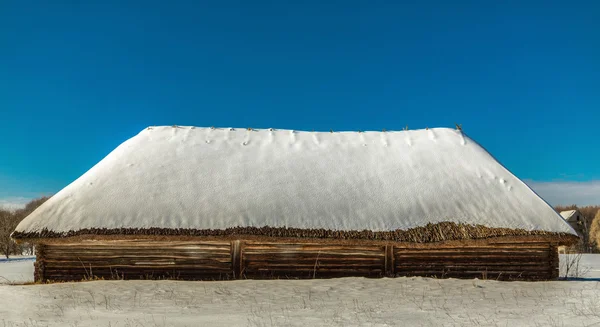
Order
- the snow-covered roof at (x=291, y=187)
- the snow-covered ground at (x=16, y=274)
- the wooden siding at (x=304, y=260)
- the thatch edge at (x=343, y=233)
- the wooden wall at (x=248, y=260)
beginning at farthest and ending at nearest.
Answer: the snow-covered ground at (x=16, y=274), the wooden siding at (x=304, y=260), the wooden wall at (x=248, y=260), the snow-covered roof at (x=291, y=187), the thatch edge at (x=343, y=233)

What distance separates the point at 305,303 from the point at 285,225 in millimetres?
3121

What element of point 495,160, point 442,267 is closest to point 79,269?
point 442,267

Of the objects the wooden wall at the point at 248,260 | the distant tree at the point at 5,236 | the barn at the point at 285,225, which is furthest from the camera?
the distant tree at the point at 5,236

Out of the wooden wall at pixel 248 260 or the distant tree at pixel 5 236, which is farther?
the distant tree at pixel 5 236

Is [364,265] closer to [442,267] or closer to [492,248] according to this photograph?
[442,267]

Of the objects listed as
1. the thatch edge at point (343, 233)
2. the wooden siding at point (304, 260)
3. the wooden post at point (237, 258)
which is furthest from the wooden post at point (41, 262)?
the wooden siding at point (304, 260)

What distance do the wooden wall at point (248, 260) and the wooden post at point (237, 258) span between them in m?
0.03

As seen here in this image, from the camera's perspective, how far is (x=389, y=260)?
43.7 ft

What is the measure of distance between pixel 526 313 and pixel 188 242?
8178 millimetres

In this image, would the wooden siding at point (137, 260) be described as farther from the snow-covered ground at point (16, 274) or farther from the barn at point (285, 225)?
the snow-covered ground at point (16, 274)

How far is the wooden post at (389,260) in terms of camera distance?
13.3m

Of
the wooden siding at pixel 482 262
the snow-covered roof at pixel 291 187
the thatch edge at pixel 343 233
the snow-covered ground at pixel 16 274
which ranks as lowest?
the snow-covered ground at pixel 16 274

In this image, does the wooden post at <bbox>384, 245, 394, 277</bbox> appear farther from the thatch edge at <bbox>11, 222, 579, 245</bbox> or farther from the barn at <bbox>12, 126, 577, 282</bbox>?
the thatch edge at <bbox>11, 222, 579, 245</bbox>

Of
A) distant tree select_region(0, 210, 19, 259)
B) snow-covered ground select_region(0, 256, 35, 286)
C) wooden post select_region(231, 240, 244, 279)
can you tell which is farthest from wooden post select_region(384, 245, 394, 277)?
distant tree select_region(0, 210, 19, 259)
